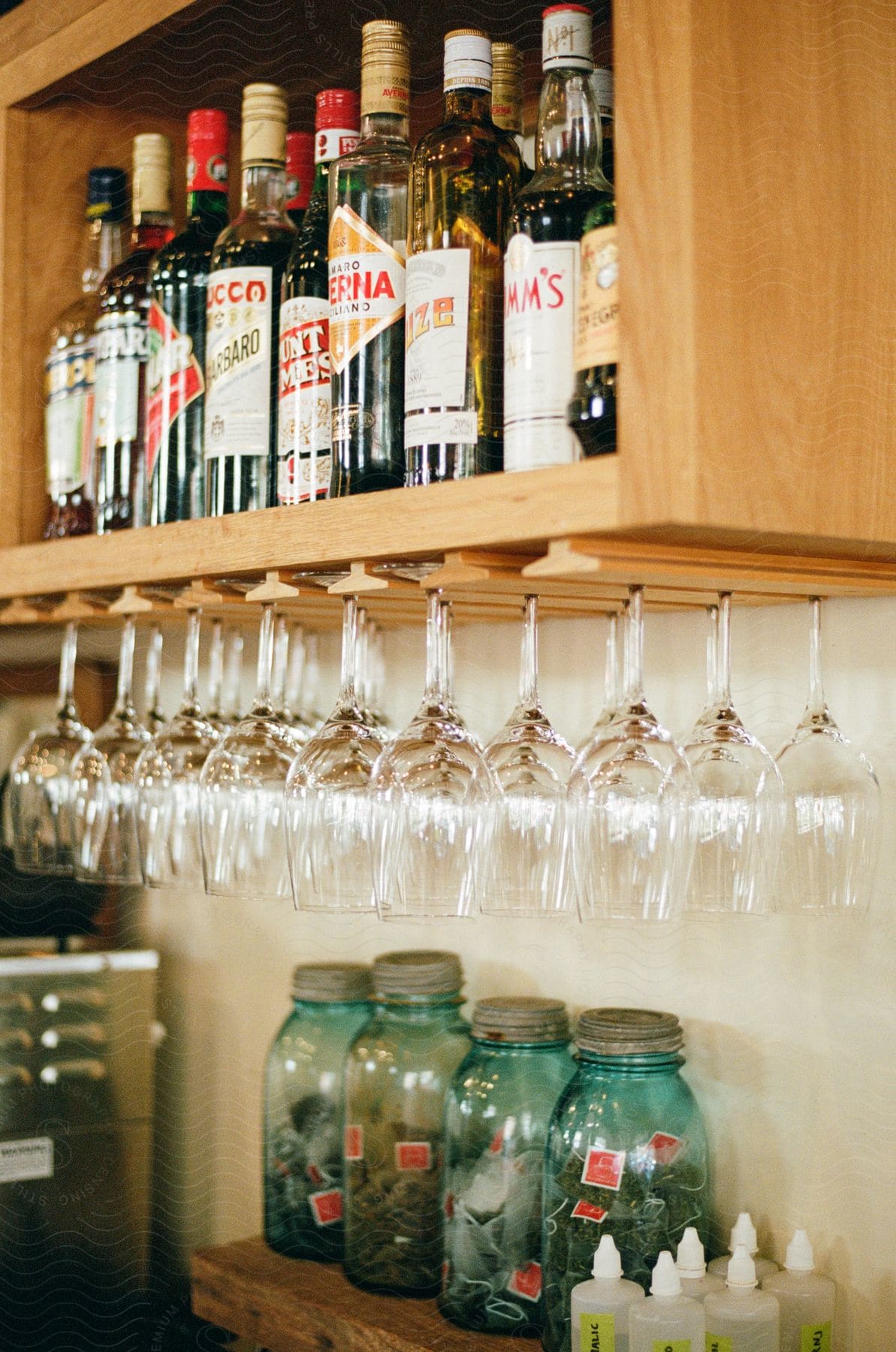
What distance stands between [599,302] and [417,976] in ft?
2.38

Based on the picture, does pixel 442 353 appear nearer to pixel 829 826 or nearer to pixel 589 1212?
pixel 829 826

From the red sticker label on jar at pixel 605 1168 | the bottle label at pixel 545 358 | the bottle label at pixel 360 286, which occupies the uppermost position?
the bottle label at pixel 360 286

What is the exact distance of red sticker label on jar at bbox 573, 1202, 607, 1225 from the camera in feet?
3.62

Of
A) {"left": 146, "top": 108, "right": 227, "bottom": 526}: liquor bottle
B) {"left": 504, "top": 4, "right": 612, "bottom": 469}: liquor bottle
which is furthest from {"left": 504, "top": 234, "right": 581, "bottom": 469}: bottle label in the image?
{"left": 146, "top": 108, "right": 227, "bottom": 526}: liquor bottle

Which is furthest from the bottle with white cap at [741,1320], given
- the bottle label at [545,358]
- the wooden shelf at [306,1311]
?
the bottle label at [545,358]

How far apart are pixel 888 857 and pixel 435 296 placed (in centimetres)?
54

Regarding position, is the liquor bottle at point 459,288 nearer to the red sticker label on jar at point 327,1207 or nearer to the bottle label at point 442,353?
the bottle label at point 442,353

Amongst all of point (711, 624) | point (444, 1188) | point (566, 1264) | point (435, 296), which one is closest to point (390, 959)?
point (444, 1188)

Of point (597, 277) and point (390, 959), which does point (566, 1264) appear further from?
point (597, 277)

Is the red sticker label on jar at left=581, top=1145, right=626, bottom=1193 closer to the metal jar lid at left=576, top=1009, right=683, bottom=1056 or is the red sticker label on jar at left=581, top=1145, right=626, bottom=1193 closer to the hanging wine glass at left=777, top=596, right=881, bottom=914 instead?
the metal jar lid at left=576, top=1009, right=683, bottom=1056

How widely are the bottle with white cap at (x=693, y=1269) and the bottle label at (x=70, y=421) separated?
35.2 inches

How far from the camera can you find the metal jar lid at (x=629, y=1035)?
3.68 feet

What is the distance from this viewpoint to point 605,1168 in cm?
111

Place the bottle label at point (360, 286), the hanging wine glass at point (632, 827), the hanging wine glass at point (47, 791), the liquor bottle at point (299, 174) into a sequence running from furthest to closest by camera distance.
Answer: the hanging wine glass at point (47, 791), the liquor bottle at point (299, 174), the bottle label at point (360, 286), the hanging wine glass at point (632, 827)
